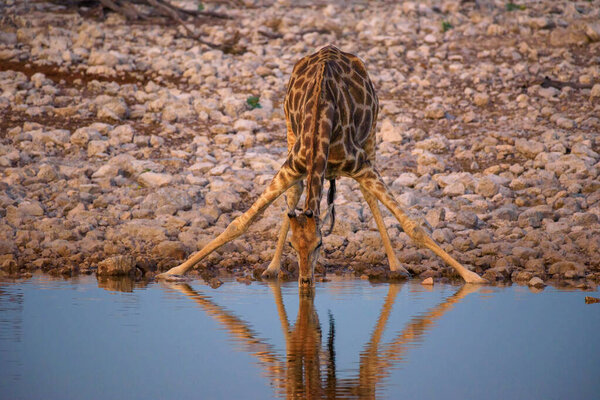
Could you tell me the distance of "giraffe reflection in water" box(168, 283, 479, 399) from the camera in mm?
5520

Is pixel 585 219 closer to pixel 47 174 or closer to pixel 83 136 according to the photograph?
pixel 47 174

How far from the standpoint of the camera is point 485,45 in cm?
1759

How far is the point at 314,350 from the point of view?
253 inches

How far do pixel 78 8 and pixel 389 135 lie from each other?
8.68 meters

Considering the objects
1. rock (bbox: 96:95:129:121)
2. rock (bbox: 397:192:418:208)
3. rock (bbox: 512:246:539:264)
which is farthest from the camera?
rock (bbox: 96:95:129:121)

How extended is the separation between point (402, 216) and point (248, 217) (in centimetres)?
149

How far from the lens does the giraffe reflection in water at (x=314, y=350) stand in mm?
5520

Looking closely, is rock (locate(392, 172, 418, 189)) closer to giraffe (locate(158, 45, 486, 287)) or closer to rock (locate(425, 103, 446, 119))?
giraffe (locate(158, 45, 486, 287))

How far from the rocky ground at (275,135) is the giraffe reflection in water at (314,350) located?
1.77 m

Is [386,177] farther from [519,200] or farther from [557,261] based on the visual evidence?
[557,261]

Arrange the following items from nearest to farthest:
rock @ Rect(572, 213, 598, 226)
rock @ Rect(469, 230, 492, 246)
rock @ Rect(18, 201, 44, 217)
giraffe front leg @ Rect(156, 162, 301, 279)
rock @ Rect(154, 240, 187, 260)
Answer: giraffe front leg @ Rect(156, 162, 301, 279) < rock @ Rect(154, 240, 187, 260) < rock @ Rect(469, 230, 492, 246) < rock @ Rect(572, 213, 598, 226) < rock @ Rect(18, 201, 44, 217)

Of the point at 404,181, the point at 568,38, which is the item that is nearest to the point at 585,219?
the point at 404,181

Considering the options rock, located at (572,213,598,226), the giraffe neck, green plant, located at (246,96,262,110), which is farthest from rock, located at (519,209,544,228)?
green plant, located at (246,96,262,110)

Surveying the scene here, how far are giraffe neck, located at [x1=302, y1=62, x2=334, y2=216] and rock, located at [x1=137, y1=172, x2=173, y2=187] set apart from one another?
3.81m
